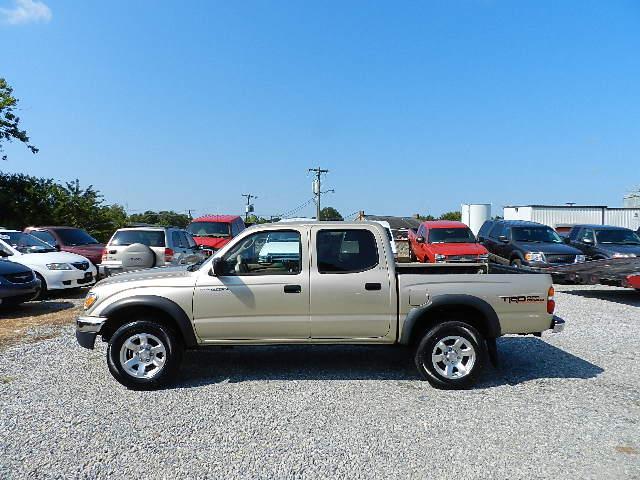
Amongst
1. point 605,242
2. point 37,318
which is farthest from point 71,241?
point 605,242

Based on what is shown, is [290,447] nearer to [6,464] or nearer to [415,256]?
[6,464]

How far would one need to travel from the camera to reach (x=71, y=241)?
1561 cm

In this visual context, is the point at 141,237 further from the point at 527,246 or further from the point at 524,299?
the point at 527,246

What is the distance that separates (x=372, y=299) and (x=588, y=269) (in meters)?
Answer: 8.10

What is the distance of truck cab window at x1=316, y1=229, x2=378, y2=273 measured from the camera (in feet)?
18.2

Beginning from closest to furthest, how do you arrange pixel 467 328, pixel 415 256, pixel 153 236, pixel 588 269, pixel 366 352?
pixel 467 328 < pixel 366 352 < pixel 588 269 < pixel 153 236 < pixel 415 256

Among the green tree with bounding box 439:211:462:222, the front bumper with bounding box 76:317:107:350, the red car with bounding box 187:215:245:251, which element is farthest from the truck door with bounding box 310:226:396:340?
the green tree with bounding box 439:211:462:222

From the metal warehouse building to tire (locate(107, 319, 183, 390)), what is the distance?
3427 cm

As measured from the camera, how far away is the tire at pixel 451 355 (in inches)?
211

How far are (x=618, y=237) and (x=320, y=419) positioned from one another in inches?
556

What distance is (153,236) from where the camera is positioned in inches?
512

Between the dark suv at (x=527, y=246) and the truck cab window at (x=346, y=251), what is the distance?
32.2 feet

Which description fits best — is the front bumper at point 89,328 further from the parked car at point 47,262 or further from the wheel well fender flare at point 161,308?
the parked car at point 47,262

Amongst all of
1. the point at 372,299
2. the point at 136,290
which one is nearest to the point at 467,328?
the point at 372,299
